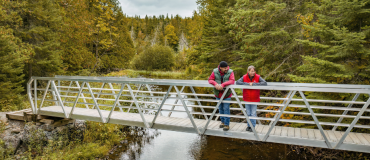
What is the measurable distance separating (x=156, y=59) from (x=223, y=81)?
4090cm

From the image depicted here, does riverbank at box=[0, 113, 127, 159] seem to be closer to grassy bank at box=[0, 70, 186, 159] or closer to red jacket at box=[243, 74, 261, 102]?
grassy bank at box=[0, 70, 186, 159]

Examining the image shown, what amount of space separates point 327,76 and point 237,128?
12.9 feet

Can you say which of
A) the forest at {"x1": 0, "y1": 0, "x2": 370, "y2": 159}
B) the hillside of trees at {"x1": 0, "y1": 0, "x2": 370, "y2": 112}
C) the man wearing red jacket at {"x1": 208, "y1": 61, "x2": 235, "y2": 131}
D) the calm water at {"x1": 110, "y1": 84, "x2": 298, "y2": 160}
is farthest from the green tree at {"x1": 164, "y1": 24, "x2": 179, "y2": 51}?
the man wearing red jacket at {"x1": 208, "y1": 61, "x2": 235, "y2": 131}

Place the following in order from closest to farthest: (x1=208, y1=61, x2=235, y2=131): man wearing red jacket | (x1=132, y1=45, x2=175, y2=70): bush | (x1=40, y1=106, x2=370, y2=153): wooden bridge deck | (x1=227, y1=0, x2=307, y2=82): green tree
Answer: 1. (x1=40, y1=106, x2=370, y2=153): wooden bridge deck
2. (x1=208, y1=61, x2=235, y2=131): man wearing red jacket
3. (x1=227, y1=0, x2=307, y2=82): green tree
4. (x1=132, y1=45, x2=175, y2=70): bush

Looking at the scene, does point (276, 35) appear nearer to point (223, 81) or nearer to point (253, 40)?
point (253, 40)

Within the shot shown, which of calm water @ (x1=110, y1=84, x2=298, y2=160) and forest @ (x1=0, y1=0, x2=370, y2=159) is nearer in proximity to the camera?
forest @ (x1=0, y1=0, x2=370, y2=159)

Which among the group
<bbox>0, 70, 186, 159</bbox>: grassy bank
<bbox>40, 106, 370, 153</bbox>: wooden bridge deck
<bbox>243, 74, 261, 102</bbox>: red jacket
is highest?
<bbox>243, 74, 261, 102</bbox>: red jacket

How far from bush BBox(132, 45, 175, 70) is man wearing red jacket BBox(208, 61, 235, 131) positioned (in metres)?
39.8

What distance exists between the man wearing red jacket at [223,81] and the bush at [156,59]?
130 ft

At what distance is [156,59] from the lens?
148 ft

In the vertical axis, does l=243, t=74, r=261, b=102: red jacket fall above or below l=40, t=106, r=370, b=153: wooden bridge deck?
above

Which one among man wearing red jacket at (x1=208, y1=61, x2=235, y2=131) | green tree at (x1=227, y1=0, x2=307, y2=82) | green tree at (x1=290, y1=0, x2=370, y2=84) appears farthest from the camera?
green tree at (x1=227, y1=0, x2=307, y2=82)

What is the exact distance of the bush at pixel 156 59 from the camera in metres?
45.1

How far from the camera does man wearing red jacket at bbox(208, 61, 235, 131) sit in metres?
4.89
